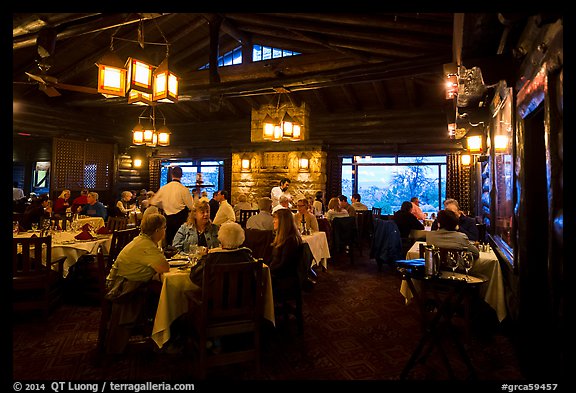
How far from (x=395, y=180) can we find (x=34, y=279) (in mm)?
9605

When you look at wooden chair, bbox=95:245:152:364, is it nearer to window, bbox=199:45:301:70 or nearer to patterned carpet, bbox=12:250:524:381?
patterned carpet, bbox=12:250:524:381

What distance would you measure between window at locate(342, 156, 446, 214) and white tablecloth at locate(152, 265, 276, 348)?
335 inches

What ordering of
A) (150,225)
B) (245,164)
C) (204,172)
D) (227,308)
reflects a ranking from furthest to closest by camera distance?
1. (204,172)
2. (245,164)
3. (150,225)
4. (227,308)

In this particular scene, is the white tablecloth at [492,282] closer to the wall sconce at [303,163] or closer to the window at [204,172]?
the wall sconce at [303,163]

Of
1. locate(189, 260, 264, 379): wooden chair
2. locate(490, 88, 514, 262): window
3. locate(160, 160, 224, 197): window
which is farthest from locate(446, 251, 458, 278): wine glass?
locate(160, 160, 224, 197): window

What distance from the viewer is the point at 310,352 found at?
3.57 m

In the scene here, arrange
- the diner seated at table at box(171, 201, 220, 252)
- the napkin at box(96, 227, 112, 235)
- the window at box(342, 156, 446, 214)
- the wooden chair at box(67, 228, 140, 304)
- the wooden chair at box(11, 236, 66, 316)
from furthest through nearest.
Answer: the window at box(342, 156, 446, 214)
the napkin at box(96, 227, 112, 235)
the wooden chair at box(67, 228, 140, 304)
the diner seated at table at box(171, 201, 220, 252)
the wooden chair at box(11, 236, 66, 316)

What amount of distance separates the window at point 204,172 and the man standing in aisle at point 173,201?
6304 mm

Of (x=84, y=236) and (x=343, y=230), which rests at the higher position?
(x=84, y=236)

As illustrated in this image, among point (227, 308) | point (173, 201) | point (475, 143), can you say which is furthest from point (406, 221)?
point (227, 308)

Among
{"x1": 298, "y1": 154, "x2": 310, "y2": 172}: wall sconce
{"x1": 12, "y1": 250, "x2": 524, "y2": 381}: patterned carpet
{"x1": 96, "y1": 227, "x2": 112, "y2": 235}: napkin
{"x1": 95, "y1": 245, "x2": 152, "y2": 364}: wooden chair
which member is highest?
{"x1": 298, "y1": 154, "x2": 310, "y2": 172}: wall sconce

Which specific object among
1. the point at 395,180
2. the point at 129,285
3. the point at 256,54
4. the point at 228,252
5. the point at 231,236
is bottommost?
the point at 129,285

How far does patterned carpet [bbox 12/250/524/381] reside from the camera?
122 inches

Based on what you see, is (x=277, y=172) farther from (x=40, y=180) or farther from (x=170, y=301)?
(x=40, y=180)
